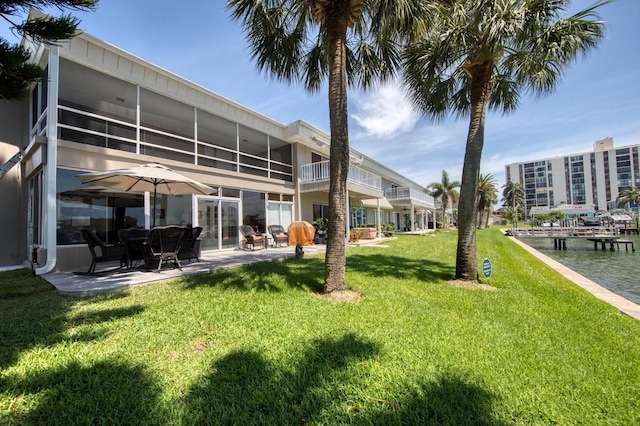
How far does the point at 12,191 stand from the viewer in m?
9.47

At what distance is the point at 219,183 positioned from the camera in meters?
11.8

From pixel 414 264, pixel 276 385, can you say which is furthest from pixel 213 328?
pixel 414 264

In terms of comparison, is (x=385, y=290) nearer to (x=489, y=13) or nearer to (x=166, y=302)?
(x=166, y=302)

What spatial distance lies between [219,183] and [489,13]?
34.0 feet

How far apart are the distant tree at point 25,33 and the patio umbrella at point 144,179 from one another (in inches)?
84.1

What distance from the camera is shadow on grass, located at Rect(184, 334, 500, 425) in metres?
2.06

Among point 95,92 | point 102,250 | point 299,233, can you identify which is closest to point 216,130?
point 95,92

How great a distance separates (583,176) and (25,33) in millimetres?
150012

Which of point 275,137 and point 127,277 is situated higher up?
point 275,137

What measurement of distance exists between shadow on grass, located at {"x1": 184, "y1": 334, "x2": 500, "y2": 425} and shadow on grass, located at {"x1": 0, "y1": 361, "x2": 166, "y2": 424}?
38 centimetres

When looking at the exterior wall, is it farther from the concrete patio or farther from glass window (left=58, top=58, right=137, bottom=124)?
the concrete patio

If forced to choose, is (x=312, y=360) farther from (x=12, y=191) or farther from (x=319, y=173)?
(x=319, y=173)

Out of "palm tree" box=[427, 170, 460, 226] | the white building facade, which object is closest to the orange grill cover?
the white building facade

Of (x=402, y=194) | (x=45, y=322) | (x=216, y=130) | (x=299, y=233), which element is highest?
(x=216, y=130)
